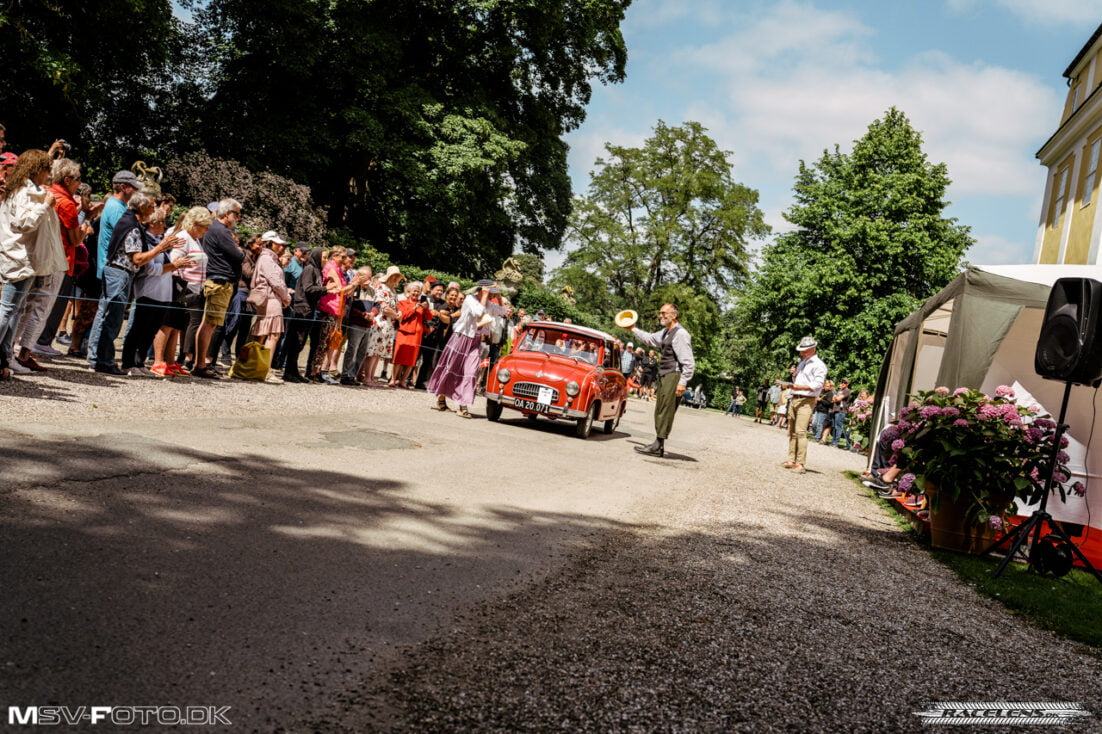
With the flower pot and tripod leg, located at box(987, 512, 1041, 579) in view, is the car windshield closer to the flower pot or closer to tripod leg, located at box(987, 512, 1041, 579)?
the flower pot

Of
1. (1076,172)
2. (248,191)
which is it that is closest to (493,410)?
(248,191)

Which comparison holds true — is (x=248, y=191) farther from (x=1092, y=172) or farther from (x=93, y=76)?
(x=1092, y=172)

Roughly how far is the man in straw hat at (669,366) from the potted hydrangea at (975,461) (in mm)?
4548

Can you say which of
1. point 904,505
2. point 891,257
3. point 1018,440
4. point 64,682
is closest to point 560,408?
point 904,505

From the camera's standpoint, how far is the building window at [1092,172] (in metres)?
25.7

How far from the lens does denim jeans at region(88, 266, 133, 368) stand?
1028cm

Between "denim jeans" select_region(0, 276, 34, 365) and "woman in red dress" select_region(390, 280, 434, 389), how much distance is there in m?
8.61

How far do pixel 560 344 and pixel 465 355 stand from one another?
2.29 meters

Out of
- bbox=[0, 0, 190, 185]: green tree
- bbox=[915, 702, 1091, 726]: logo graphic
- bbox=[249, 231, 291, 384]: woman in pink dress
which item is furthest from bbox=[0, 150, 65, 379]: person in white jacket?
bbox=[0, 0, 190, 185]: green tree

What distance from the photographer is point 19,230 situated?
833 cm

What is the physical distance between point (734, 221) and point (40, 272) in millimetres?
48481

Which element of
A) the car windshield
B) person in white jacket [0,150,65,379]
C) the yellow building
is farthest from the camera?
the yellow building

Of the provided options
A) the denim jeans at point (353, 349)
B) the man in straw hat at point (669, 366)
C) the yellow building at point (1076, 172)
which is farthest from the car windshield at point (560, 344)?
the yellow building at point (1076, 172)

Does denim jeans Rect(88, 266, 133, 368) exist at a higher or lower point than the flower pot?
higher
